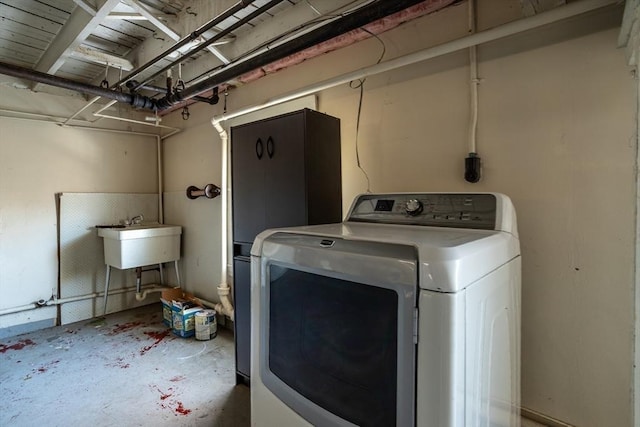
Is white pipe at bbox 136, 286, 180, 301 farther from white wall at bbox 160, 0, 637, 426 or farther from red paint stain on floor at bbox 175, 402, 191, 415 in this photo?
white wall at bbox 160, 0, 637, 426

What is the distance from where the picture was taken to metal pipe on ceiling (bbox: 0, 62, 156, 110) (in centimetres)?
224

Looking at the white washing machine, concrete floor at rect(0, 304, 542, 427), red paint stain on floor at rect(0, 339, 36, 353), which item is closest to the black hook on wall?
concrete floor at rect(0, 304, 542, 427)

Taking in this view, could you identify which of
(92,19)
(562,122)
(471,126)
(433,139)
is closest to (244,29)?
(92,19)

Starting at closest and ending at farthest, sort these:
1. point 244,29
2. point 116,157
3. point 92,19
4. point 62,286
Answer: point 92,19 → point 244,29 → point 62,286 → point 116,157

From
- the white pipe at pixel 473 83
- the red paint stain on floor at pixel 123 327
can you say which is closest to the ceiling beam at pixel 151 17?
the white pipe at pixel 473 83

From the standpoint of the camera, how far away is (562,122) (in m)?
1.39

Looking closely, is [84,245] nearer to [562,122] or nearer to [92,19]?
[92,19]

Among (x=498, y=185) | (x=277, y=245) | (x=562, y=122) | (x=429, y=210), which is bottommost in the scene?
(x=277, y=245)

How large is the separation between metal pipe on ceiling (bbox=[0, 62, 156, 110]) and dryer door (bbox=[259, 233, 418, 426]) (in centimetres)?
231

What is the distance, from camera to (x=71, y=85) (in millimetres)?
2492

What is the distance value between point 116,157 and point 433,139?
12.2 feet

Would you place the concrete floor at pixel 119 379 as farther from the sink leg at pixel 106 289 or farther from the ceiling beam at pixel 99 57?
the ceiling beam at pixel 99 57

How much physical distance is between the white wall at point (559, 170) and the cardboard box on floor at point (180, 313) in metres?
2.42

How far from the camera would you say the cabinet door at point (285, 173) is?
1788 millimetres
